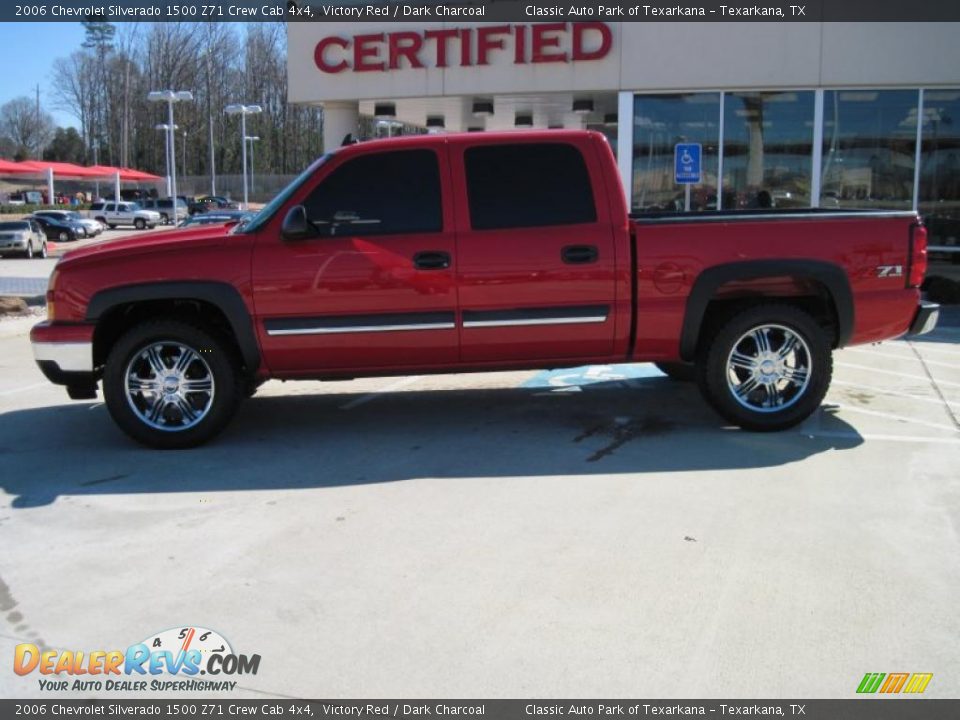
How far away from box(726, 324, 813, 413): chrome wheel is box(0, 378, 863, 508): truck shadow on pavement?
26 cm

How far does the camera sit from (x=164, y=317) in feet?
19.9

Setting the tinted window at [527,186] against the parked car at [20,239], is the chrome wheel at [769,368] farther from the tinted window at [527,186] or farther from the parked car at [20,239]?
the parked car at [20,239]

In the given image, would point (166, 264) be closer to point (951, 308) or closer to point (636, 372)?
point (636, 372)

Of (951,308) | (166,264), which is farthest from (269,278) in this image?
(951,308)

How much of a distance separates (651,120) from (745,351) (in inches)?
412

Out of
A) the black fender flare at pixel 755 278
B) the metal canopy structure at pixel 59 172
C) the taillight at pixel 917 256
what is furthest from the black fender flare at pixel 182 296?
the metal canopy structure at pixel 59 172

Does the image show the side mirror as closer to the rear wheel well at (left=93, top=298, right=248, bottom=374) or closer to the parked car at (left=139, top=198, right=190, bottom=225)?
the rear wheel well at (left=93, top=298, right=248, bottom=374)

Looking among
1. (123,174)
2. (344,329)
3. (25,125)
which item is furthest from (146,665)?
A: (25,125)

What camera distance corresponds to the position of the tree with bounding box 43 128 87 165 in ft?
366

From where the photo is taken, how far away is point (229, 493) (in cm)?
524

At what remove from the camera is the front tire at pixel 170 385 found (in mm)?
5977

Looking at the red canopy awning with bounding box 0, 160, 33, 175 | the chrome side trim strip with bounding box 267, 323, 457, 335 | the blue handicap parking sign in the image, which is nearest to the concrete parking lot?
the chrome side trim strip with bounding box 267, 323, 457, 335

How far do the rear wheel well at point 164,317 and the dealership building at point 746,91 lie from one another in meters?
10.3
